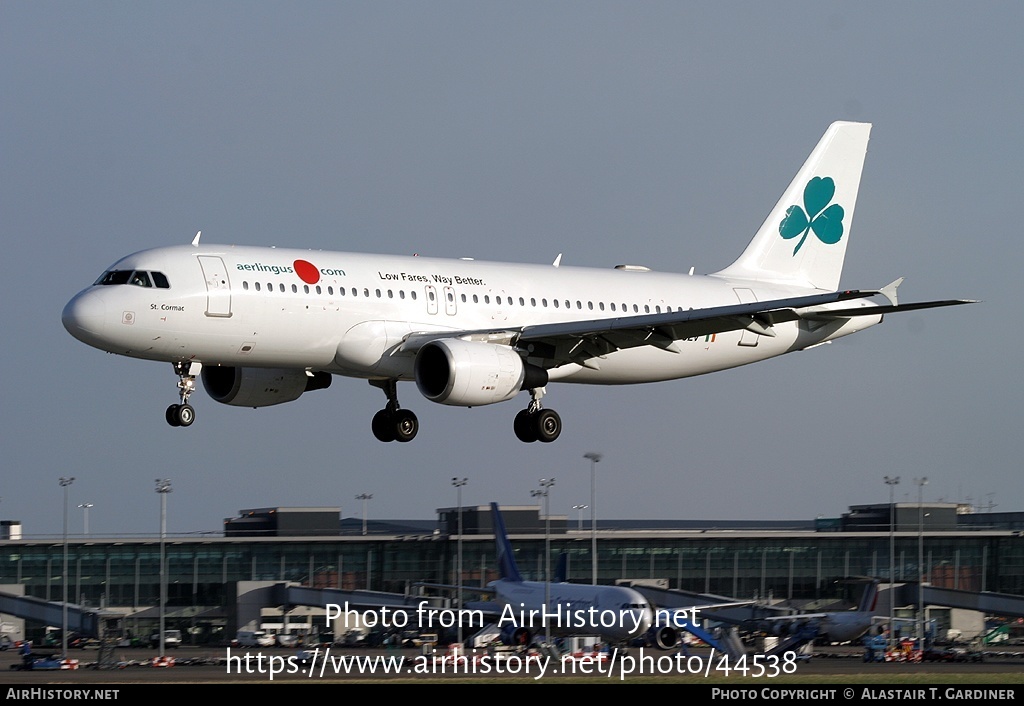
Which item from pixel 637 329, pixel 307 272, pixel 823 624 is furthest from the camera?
pixel 823 624

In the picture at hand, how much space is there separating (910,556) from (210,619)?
4335 centimetres

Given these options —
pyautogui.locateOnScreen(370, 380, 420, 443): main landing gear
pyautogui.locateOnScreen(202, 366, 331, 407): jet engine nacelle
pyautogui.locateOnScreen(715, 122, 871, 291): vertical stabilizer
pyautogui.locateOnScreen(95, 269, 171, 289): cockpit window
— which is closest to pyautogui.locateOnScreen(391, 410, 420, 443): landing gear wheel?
pyautogui.locateOnScreen(370, 380, 420, 443): main landing gear

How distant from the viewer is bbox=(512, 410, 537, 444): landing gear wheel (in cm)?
4731

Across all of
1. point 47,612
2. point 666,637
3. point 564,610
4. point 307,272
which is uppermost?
point 307,272

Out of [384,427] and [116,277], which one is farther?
[384,427]

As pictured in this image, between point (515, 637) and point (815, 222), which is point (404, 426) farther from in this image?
point (515, 637)

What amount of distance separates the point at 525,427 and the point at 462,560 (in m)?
41.8

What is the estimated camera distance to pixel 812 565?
312 ft

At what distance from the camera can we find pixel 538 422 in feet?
155

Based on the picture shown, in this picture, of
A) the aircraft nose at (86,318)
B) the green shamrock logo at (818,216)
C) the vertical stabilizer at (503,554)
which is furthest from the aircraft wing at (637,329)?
the vertical stabilizer at (503,554)

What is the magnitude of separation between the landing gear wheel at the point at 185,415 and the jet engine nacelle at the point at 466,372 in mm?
6231

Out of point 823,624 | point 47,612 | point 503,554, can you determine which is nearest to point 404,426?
point 503,554

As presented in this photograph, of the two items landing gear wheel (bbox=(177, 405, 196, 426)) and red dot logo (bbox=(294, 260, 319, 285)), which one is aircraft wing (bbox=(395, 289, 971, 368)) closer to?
red dot logo (bbox=(294, 260, 319, 285))
